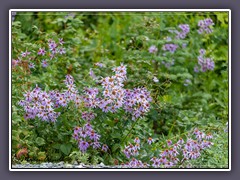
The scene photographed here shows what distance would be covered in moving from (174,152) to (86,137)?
46 cm

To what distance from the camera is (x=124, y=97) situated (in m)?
3.72

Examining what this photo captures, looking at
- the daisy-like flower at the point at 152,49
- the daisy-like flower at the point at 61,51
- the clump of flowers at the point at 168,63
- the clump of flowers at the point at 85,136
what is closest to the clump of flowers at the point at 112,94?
the clump of flowers at the point at 85,136

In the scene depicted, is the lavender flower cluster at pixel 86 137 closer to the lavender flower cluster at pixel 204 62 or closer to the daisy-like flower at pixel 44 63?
the daisy-like flower at pixel 44 63

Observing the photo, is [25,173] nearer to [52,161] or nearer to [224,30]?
[52,161]

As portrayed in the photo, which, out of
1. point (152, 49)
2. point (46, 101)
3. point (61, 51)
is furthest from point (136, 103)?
point (152, 49)


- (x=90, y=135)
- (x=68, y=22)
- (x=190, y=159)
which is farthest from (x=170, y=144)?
(x=68, y=22)

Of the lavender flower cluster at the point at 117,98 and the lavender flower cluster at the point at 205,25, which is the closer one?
the lavender flower cluster at the point at 117,98

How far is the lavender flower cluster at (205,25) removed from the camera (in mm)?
4777

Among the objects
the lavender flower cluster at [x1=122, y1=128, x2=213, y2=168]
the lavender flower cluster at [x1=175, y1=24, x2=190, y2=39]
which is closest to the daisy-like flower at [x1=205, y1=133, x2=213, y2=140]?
the lavender flower cluster at [x1=122, y1=128, x2=213, y2=168]

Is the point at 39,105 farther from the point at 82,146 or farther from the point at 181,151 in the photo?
the point at 181,151

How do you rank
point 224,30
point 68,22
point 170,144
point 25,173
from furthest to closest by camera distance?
point 224,30
point 68,22
point 170,144
point 25,173

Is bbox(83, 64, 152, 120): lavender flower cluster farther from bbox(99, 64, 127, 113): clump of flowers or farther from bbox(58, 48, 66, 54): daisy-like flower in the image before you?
bbox(58, 48, 66, 54): daisy-like flower

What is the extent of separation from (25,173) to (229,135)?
1047 millimetres

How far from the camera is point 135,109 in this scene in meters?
3.74
